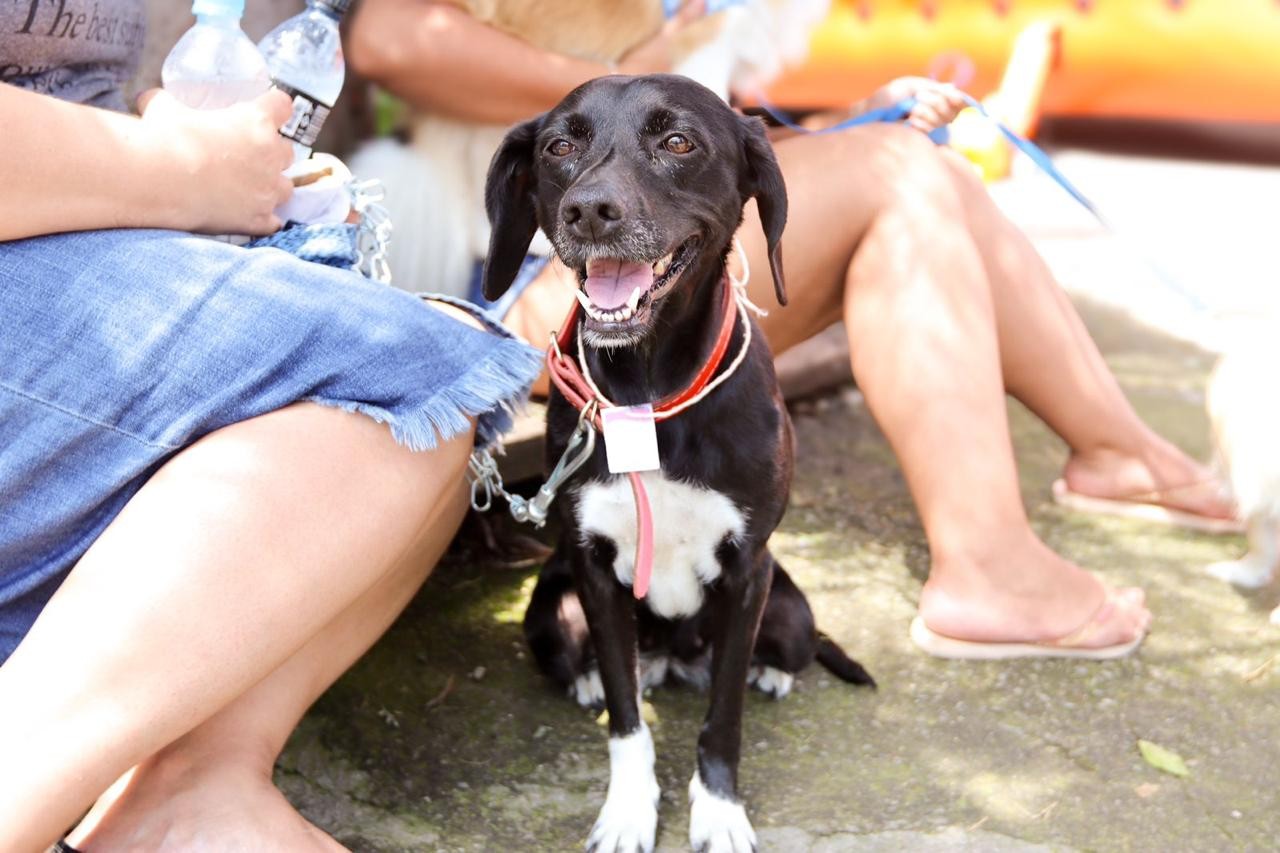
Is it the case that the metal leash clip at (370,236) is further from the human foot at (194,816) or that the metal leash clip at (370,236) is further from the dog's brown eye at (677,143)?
the human foot at (194,816)

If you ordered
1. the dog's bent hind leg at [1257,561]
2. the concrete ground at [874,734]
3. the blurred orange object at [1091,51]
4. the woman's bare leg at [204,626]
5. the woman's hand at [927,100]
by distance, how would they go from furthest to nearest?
the blurred orange object at [1091,51] < the dog's bent hind leg at [1257,561] < the woman's hand at [927,100] < the concrete ground at [874,734] < the woman's bare leg at [204,626]

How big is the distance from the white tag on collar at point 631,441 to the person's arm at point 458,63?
883 millimetres

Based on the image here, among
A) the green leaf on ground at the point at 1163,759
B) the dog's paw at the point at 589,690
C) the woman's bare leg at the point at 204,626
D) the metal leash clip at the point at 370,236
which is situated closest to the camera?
the woman's bare leg at the point at 204,626

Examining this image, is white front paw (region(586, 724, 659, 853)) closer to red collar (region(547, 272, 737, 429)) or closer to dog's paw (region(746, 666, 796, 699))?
dog's paw (region(746, 666, 796, 699))

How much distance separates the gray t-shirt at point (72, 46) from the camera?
69.9 inches

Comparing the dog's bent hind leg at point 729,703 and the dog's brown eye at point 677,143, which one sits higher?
the dog's brown eye at point 677,143

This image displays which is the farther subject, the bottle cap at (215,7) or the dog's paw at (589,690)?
the dog's paw at (589,690)

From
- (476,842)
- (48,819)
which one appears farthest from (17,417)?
(476,842)

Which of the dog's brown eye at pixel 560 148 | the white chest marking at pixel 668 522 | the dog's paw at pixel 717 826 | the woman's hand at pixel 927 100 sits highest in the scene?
the woman's hand at pixel 927 100

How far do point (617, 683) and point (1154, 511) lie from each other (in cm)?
165

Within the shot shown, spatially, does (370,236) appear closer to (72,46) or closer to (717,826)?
(72,46)

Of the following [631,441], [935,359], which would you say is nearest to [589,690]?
[631,441]

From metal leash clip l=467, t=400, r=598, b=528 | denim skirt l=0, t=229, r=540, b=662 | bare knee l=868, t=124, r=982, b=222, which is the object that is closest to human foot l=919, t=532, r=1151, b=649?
bare knee l=868, t=124, r=982, b=222

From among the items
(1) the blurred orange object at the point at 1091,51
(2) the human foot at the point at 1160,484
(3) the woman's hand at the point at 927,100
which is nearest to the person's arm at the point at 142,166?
(3) the woman's hand at the point at 927,100
